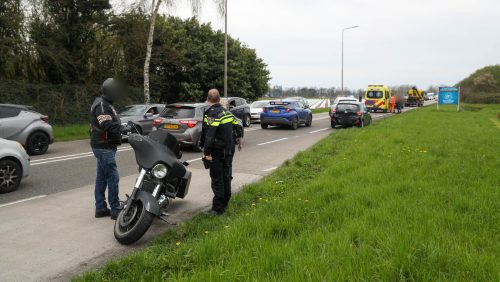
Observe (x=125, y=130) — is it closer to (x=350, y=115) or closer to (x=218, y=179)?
(x=218, y=179)

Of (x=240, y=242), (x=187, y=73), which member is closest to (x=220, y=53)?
(x=187, y=73)

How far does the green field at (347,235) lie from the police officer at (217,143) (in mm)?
271

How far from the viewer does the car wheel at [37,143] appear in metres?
11.8

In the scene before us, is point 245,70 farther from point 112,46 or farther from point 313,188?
point 313,188

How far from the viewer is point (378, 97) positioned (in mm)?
37438

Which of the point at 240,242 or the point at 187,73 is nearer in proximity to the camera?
the point at 240,242

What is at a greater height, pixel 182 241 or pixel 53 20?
pixel 53 20

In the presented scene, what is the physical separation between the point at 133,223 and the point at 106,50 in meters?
19.6

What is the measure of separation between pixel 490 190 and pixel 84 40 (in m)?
20.3

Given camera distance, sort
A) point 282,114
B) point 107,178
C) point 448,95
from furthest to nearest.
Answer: point 448,95 < point 282,114 < point 107,178

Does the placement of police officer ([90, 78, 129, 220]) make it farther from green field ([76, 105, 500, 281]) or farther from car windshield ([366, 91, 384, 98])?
car windshield ([366, 91, 384, 98])

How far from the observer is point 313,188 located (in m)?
6.51

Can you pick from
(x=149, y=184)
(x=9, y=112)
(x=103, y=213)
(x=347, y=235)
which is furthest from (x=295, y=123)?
(x=347, y=235)

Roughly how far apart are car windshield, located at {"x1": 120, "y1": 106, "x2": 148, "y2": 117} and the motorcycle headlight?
10939mm
